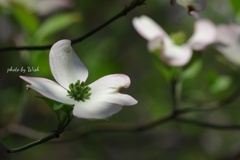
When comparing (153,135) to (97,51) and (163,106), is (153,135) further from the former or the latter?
(97,51)

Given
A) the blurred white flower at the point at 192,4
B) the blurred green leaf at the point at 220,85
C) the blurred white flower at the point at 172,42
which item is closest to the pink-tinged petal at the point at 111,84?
the blurred white flower at the point at 192,4


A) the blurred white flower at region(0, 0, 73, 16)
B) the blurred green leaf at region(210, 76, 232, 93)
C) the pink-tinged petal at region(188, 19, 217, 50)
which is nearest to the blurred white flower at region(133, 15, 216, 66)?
the pink-tinged petal at region(188, 19, 217, 50)

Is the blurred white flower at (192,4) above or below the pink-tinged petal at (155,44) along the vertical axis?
above

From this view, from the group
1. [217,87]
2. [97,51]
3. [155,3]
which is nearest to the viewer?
[217,87]

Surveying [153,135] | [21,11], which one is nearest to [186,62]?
[21,11]

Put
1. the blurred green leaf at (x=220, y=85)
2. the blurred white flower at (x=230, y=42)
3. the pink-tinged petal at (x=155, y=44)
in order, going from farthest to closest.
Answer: the blurred green leaf at (x=220, y=85) < the blurred white flower at (x=230, y=42) < the pink-tinged petal at (x=155, y=44)

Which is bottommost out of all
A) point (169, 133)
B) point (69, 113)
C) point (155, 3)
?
point (169, 133)

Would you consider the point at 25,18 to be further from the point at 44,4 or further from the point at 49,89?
the point at 49,89

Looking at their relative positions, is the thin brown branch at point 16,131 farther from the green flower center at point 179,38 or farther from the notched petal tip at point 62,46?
the notched petal tip at point 62,46

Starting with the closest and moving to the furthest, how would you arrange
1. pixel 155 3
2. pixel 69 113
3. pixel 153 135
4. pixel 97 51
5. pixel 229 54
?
pixel 69 113, pixel 229 54, pixel 97 51, pixel 153 135, pixel 155 3
